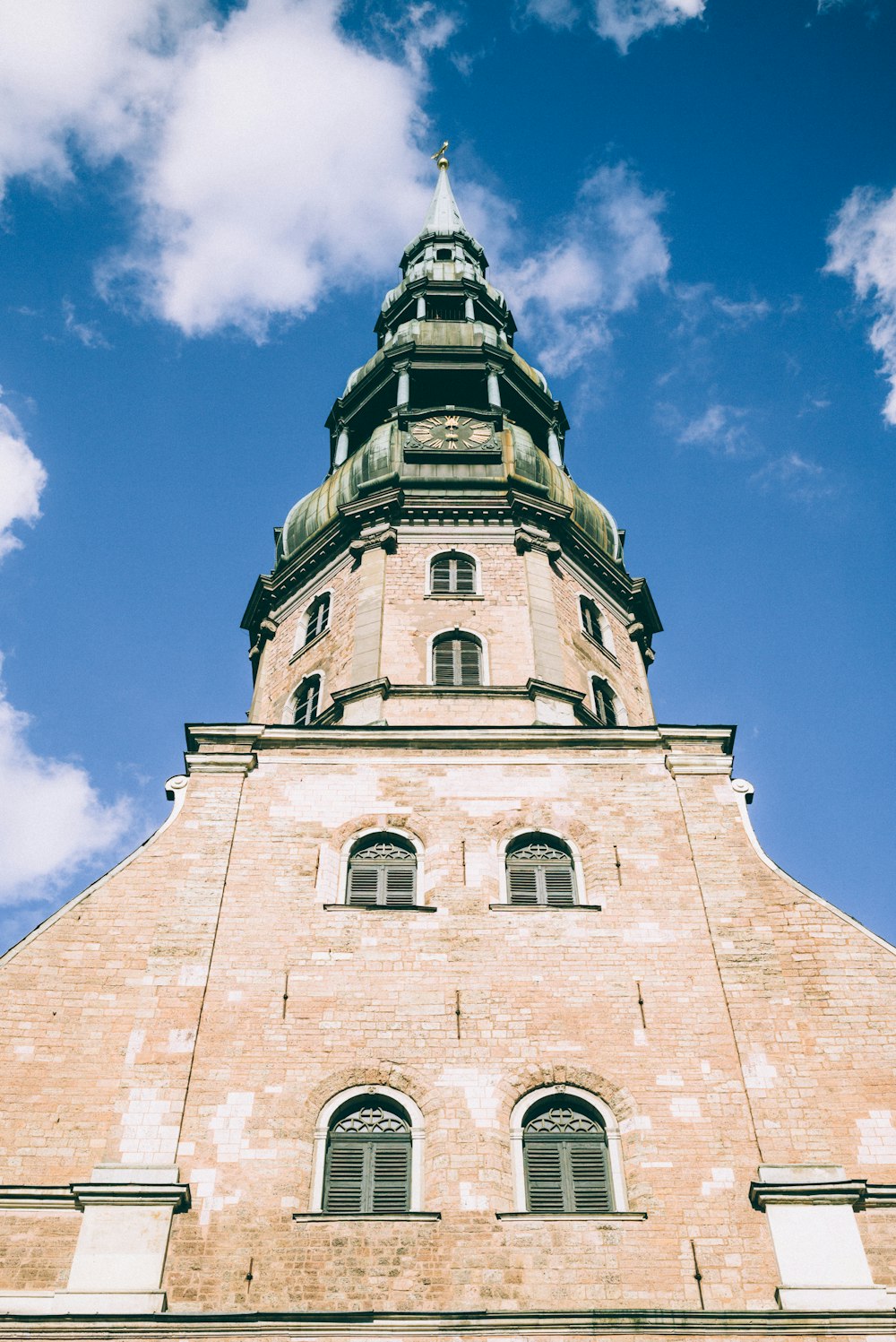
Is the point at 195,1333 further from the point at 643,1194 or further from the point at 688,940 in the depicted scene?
the point at 688,940

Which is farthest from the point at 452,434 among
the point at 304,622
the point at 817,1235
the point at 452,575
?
the point at 817,1235

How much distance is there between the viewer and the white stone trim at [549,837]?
607 inches

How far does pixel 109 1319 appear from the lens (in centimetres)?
1102

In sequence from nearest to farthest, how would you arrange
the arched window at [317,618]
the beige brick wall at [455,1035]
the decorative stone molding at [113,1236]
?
the decorative stone molding at [113,1236] → the beige brick wall at [455,1035] → the arched window at [317,618]

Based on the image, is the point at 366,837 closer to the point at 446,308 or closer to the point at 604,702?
the point at 604,702

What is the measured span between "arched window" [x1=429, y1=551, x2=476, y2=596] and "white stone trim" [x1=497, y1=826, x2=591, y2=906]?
5992mm

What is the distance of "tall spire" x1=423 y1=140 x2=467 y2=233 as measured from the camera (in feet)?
119

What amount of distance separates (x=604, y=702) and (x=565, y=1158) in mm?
9697

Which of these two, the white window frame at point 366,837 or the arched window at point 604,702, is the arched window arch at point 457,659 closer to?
the arched window at point 604,702

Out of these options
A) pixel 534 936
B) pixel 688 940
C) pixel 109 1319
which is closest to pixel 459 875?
pixel 534 936

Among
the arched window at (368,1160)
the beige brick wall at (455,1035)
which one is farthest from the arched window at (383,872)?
the arched window at (368,1160)

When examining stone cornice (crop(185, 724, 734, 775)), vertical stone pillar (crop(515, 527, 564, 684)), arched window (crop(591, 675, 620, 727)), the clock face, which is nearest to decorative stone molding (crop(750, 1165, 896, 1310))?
stone cornice (crop(185, 724, 734, 775))

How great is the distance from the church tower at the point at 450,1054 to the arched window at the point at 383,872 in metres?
0.06

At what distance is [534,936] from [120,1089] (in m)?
4.55
